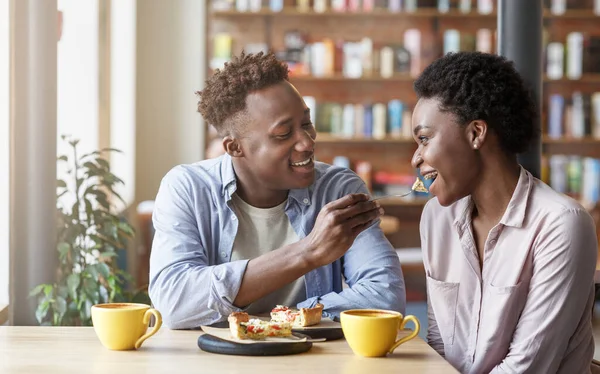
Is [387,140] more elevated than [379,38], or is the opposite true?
[379,38]

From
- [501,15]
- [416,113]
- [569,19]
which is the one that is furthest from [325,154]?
[416,113]

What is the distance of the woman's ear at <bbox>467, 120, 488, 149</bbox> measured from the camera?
178 cm

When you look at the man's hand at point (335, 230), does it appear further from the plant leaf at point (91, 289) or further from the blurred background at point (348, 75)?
the blurred background at point (348, 75)

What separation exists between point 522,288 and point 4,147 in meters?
2.04

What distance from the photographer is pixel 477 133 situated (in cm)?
178

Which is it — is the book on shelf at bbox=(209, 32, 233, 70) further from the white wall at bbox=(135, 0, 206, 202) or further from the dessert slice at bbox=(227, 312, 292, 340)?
the dessert slice at bbox=(227, 312, 292, 340)

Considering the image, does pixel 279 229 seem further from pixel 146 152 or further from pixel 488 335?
pixel 146 152

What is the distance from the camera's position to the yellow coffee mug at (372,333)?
147 centimetres

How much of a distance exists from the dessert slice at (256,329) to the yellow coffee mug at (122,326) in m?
0.14

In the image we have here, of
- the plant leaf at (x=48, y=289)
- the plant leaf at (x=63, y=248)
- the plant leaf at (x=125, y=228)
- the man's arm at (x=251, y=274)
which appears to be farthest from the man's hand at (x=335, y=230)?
the plant leaf at (x=125, y=228)

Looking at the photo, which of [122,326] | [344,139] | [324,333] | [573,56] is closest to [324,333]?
[324,333]

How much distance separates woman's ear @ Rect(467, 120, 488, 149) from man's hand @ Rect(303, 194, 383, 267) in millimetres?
248

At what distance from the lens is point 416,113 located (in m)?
1.85

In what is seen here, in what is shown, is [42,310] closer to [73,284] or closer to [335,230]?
[73,284]
